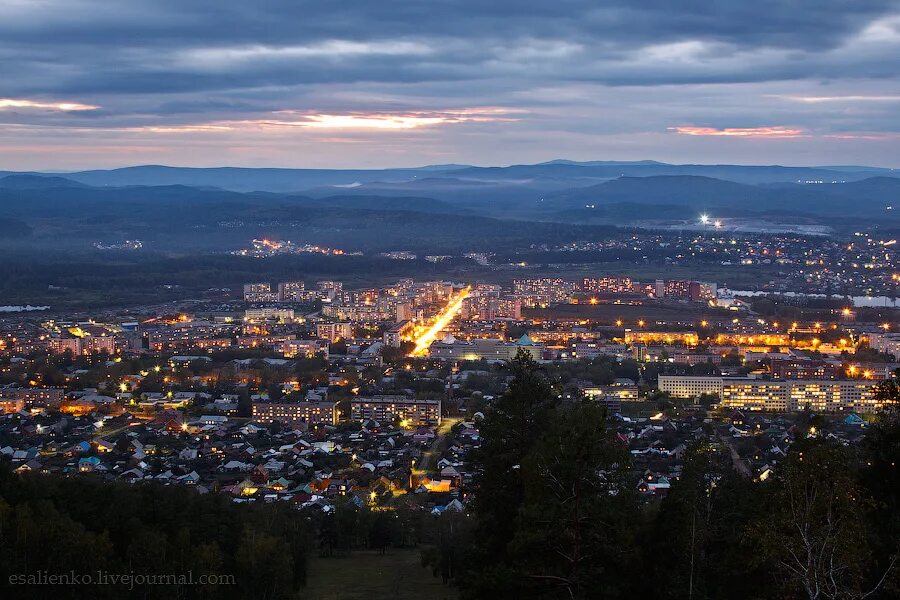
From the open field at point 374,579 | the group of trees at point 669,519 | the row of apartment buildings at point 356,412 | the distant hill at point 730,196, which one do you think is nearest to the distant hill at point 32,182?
the distant hill at point 730,196

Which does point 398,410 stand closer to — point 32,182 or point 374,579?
point 374,579

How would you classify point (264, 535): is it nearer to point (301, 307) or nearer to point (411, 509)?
point (411, 509)

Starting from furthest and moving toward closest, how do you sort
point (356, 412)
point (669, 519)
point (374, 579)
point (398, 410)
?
point (356, 412) < point (398, 410) < point (374, 579) < point (669, 519)

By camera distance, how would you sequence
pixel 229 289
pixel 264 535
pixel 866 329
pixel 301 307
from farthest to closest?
pixel 229 289
pixel 301 307
pixel 866 329
pixel 264 535

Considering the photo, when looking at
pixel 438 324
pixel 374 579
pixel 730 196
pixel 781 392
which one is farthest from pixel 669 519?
pixel 730 196

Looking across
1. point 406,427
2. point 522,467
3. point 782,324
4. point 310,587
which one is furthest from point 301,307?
point 522,467

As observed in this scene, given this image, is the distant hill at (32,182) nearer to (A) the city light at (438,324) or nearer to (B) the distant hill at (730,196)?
(B) the distant hill at (730,196)
